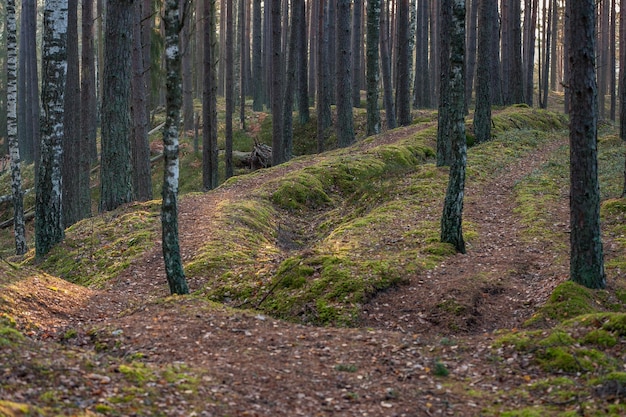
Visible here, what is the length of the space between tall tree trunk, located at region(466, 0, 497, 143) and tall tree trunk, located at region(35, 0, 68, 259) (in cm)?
1508

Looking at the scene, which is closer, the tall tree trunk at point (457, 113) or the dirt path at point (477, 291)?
the dirt path at point (477, 291)

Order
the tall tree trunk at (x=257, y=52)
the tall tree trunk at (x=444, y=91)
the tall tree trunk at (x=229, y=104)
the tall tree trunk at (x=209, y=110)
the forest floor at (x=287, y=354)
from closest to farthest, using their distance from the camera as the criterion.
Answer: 1. the forest floor at (x=287, y=354)
2. the tall tree trunk at (x=444, y=91)
3. the tall tree trunk at (x=209, y=110)
4. the tall tree trunk at (x=229, y=104)
5. the tall tree trunk at (x=257, y=52)

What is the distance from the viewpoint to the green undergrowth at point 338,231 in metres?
11.2

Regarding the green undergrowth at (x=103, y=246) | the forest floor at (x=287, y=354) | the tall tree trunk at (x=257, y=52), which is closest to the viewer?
the forest floor at (x=287, y=354)

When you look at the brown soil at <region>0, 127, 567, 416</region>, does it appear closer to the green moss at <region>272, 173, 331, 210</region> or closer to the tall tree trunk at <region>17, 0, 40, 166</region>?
the green moss at <region>272, 173, 331, 210</region>

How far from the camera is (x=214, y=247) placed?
1423 centimetres

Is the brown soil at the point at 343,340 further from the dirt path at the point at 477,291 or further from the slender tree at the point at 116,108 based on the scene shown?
the slender tree at the point at 116,108

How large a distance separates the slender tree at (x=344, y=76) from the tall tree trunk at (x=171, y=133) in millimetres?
16570

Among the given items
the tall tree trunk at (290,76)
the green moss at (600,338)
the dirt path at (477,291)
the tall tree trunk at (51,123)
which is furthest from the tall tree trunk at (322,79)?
the green moss at (600,338)

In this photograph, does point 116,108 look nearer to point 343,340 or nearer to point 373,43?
point 373,43

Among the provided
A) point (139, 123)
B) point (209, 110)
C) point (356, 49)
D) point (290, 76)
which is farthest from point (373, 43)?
point (356, 49)

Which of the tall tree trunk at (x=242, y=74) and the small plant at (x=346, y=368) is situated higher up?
the tall tree trunk at (x=242, y=74)

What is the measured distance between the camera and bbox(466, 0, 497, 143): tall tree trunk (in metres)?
23.5

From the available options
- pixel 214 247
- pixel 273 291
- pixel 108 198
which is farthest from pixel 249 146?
pixel 273 291
